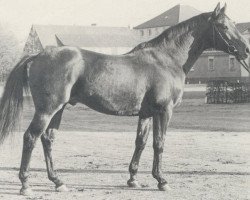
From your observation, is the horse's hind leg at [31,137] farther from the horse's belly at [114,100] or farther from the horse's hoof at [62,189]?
the horse's belly at [114,100]

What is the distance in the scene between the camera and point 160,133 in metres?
6.92

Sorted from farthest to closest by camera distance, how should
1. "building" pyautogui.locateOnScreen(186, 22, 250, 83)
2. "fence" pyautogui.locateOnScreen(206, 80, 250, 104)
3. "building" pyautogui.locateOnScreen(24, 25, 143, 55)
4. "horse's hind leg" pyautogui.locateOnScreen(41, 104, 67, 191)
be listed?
1. "building" pyautogui.locateOnScreen(24, 25, 143, 55)
2. "building" pyautogui.locateOnScreen(186, 22, 250, 83)
3. "fence" pyautogui.locateOnScreen(206, 80, 250, 104)
4. "horse's hind leg" pyautogui.locateOnScreen(41, 104, 67, 191)

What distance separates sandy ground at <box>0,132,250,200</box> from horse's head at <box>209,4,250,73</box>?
2.08 meters

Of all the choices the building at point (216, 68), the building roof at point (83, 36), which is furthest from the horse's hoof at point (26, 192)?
the building roof at point (83, 36)

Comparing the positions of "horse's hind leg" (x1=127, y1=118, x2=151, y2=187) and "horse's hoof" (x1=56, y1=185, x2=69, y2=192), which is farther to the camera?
"horse's hind leg" (x1=127, y1=118, x2=151, y2=187)

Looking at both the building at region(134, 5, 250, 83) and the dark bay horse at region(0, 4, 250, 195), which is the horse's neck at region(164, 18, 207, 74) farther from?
→ the building at region(134, 5, 250, 83)

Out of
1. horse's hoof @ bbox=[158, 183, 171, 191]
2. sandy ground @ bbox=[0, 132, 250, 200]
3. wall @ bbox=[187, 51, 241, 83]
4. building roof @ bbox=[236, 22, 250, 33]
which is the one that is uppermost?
building roof @ bbox=[236, 22, 250, 33]

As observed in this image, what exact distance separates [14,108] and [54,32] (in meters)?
87.7

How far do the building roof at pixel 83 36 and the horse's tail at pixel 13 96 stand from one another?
273 feet

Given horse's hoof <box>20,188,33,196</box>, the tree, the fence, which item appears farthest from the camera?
the tree

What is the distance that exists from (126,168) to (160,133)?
6.75 feet

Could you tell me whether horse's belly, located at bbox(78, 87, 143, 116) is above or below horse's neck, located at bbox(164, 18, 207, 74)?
below

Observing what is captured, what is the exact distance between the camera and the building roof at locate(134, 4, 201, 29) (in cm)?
8969

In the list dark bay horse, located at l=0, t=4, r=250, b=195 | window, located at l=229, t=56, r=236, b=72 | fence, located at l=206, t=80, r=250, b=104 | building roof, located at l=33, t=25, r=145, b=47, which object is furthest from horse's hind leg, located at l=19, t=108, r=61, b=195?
building roof, located at l=33, t=25, r=145, b=47
